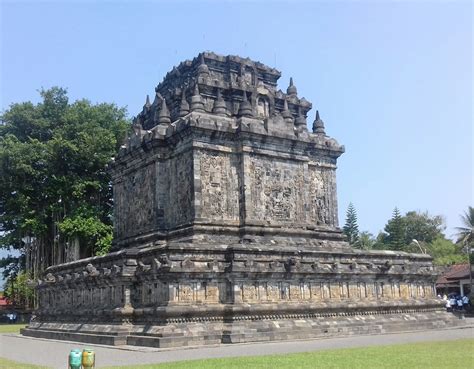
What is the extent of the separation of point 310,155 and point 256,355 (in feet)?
53.0

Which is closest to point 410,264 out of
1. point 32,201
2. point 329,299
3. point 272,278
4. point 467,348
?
point 329,299

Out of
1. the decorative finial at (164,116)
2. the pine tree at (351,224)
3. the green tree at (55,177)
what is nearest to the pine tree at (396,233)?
the pine tree at (351,224)

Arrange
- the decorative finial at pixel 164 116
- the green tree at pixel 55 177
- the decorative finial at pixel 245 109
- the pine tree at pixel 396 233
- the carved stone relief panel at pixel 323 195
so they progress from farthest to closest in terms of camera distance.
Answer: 1. the pine tree at pixel 396 233
2. the green tree at pixel 55 177
3. the carved stone relief panel at pixel 323 195
4. the decorative finial at pixel 164 116
5. the decorative finial at pixel 245 109


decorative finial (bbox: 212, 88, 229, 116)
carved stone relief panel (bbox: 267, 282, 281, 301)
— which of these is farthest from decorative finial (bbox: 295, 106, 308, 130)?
carved stone relief panel (bbox: 267, 282, 281, 301)

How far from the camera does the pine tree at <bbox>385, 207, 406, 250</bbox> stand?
226 feet

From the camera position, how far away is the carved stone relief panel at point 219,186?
26.2 meters

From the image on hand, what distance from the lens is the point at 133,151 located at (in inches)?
1176

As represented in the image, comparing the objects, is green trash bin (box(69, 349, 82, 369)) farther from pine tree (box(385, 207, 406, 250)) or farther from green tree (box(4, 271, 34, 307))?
pine tree (box(385, 207, 406, 250))

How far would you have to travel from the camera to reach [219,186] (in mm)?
26625

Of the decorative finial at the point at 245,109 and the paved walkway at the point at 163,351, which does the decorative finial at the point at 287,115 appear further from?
the paved walkway at the point at 163,351

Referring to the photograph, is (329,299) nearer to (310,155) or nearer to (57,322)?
(310,155)

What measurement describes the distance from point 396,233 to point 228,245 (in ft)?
167

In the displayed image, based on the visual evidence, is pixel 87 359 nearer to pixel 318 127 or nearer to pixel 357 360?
pixel 357 360

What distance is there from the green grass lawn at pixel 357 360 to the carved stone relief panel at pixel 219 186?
10817mm
